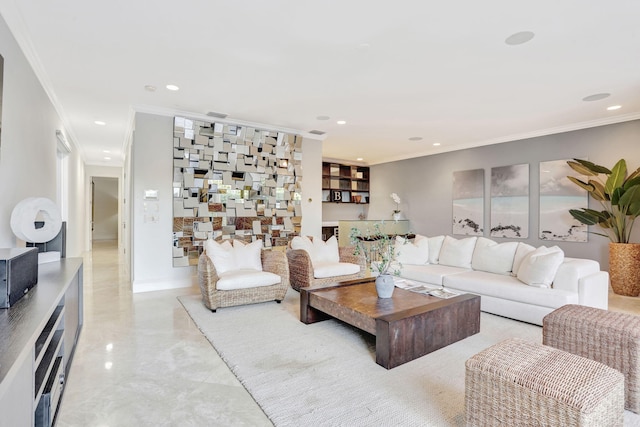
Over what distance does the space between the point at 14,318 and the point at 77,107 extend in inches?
178

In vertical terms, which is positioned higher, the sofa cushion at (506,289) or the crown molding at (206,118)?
the crown molding at (206,118)

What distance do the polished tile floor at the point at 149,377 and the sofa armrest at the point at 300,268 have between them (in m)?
1.44

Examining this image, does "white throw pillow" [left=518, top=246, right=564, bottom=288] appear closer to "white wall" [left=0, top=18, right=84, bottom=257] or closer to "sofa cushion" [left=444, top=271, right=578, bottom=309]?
"sofa cushion" [left=444, top=271, right=578, bottom=309]

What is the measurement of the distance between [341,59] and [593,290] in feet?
10.9

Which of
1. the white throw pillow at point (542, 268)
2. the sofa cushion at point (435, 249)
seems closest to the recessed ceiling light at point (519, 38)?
the white throw pillow at point (542, 268)

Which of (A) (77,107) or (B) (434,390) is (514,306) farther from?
(A) (77,107)

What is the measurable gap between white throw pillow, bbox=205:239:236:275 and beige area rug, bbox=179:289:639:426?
0.68m

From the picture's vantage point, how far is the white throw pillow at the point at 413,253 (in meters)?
4.82

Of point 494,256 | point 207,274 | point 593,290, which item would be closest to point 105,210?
point 207,274

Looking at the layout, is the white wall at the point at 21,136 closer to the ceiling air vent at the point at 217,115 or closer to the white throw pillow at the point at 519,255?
the ceiling air vent at the point at 217,115

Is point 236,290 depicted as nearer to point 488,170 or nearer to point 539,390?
point 539,390

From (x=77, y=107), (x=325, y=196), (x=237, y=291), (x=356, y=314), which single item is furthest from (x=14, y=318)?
(x=325, y=196)

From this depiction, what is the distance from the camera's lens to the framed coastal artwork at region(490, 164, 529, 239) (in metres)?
6.01

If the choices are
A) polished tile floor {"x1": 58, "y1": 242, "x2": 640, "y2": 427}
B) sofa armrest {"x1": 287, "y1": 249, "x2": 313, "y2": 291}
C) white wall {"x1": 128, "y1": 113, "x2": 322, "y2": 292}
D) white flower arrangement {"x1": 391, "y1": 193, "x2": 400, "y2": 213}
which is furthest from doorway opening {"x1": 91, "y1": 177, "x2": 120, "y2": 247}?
sofa armrest {"x1": 287, "y1": 249, "x2": 313, "y2": 291}
